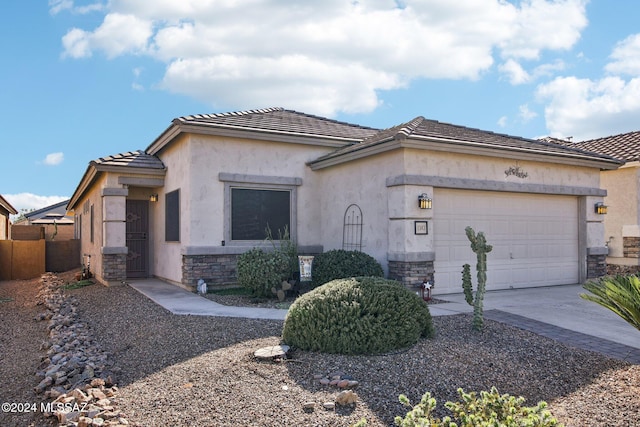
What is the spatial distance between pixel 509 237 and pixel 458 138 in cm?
262

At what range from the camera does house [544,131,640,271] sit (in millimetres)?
13648

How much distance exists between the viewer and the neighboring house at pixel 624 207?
13.6 metres

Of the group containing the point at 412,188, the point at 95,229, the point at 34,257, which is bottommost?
the point at 34,257

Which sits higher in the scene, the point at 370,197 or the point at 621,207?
the point at 370,197

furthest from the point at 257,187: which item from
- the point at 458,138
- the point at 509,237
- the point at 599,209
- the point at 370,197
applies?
the point at 599,209

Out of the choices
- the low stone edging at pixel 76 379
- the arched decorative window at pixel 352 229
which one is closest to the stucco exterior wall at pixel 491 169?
the arched decorative window at pixel 352 229

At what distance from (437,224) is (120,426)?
24.9 ft

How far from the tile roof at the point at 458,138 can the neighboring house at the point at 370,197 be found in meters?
0.06

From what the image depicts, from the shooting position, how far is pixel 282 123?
1280cm

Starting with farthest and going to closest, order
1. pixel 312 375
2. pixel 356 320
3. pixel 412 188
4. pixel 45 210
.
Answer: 1. pixel 45 210
2. pixel 412 188
3. pixel 356 320
4. pixel 312 375

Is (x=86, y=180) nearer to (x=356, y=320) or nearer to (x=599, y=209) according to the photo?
(x=356, y=320)

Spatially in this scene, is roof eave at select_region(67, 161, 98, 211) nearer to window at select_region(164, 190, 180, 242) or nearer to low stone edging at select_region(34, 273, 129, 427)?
window at select_region(164, 190, 180, 242)

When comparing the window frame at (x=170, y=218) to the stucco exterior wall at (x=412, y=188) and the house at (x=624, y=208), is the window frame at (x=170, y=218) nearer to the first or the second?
the stucco exterior wall at (x=412, y=188)

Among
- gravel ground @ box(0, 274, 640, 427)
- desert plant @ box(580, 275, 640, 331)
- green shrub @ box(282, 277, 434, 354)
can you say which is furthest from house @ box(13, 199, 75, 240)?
desert plant @ box(580, 275, 640, 331)
